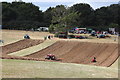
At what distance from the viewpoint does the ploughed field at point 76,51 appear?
36531mm

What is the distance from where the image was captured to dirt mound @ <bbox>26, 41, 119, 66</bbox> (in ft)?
119

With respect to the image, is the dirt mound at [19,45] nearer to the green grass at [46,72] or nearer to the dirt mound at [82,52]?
the dirt mound at [82,52]

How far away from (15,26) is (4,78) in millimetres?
91075

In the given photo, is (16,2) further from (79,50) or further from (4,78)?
(4,78)

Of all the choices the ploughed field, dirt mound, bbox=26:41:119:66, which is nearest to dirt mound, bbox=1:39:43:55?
the ploughed field

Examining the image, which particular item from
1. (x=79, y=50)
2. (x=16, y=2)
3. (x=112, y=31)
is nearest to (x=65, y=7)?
(x=112, y=31)

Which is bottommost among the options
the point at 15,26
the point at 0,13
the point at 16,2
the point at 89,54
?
Answer: the point at 89,54

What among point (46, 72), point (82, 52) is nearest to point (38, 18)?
point (82, 52)

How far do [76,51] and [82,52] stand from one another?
1604mm

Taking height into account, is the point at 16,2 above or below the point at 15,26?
above

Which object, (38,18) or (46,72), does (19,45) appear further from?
(38,18)

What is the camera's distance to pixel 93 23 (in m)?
121

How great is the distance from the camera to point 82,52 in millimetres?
41875

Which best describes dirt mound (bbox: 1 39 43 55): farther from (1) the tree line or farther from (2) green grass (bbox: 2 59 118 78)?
(1) the tree line
